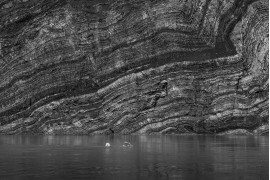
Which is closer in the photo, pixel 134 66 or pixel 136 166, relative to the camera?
pixel 136 166

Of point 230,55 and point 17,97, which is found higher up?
point 230,55

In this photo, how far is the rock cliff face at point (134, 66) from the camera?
329 ft

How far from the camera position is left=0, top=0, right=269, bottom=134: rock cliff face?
329 ft

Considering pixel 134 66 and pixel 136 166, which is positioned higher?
pixel 134 66

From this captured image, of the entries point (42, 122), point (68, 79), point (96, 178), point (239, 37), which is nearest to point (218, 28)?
point (239, 37)

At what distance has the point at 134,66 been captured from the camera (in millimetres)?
106625

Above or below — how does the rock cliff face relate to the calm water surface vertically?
above

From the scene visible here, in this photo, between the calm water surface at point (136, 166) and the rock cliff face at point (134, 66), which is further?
the rock cliff face at point (134, 66)

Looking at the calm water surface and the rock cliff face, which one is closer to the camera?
the calm water surface

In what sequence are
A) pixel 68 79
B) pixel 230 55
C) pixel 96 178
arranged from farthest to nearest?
pixel 68 79 < pixel 230 55 < pixel 96 178

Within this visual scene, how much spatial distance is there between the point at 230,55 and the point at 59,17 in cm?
3574

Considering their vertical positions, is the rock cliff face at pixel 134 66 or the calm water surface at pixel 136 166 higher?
the rock cliff face at pixel 134 66

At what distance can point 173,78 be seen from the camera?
103 m

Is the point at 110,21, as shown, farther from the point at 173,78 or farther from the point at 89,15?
the point at 173,78
